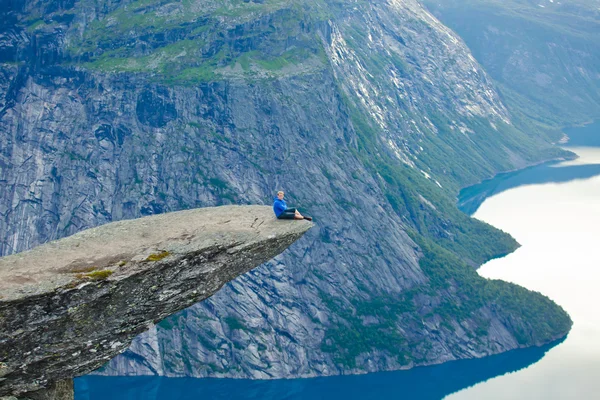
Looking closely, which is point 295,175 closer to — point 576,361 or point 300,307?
point 300,307

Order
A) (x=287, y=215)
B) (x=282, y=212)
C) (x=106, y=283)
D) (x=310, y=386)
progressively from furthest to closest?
(x=310, y=386) → (x=282, y=212) → (x=287, y=215) → (x=106, y=283)

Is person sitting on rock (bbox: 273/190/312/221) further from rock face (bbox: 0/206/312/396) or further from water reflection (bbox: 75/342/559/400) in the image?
water reflection (bbox: 75/342/559/400)

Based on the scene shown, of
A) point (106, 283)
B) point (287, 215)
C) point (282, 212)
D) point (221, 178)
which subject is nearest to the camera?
point (106, 283)

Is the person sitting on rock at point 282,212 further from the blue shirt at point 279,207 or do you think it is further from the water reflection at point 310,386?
the water reflection at point 310,386

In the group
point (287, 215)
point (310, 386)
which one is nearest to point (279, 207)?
point (287, 215)

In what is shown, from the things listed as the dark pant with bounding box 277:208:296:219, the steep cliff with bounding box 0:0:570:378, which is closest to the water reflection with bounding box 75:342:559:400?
the steep cliff with bounding box 0:0:570:378

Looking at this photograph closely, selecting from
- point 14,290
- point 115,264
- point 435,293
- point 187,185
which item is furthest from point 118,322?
point 435,293

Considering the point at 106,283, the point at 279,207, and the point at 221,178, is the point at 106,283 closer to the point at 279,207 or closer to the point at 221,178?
the point at 279,207
